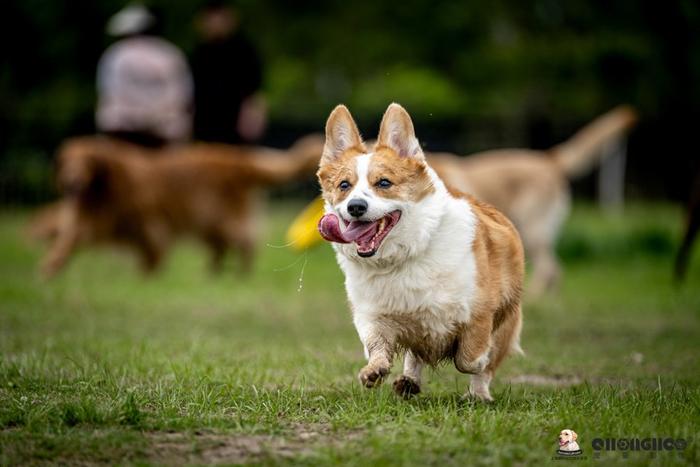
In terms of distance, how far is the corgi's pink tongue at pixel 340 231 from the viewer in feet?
15.1

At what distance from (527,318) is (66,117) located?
18213 mm

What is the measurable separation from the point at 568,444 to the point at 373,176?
1.56m

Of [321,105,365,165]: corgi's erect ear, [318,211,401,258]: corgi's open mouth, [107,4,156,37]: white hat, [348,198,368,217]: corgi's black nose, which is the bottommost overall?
[318,211,401,258]: corgi's open mouth

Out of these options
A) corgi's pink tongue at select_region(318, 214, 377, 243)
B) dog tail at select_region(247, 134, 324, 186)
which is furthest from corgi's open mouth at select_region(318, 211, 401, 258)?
dog tail at select_region(247, 134, 324, 186)

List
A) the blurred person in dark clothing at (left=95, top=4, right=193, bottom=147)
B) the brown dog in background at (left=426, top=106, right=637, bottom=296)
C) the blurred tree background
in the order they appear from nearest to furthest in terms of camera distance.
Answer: the brown dog in background at (left=426, top=106, right=637, bottom=296), the blurred person in dark clothing at (left=95, top=4, right=193, bottom=147), the blurred tree background

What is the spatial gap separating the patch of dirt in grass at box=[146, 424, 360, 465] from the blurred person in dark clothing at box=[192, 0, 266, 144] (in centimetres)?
969

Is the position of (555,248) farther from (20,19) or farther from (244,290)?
(20,19)

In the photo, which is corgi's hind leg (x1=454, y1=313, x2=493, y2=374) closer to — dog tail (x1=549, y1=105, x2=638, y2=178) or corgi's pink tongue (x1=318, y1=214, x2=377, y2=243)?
corgi's pink tongue (x1=318, y1=214, x2=377, y2=243)

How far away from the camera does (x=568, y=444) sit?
12.4ft

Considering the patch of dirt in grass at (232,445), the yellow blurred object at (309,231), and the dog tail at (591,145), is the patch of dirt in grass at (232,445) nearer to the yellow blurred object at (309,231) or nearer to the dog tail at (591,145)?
the yellow blurred object at (309,231)

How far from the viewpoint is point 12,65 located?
27.2 meters

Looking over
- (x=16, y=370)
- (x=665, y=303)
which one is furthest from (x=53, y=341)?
(x=665, y=303)

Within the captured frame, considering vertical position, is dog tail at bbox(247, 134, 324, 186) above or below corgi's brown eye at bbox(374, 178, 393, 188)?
below

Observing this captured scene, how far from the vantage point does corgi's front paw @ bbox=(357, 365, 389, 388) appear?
4523 mm
